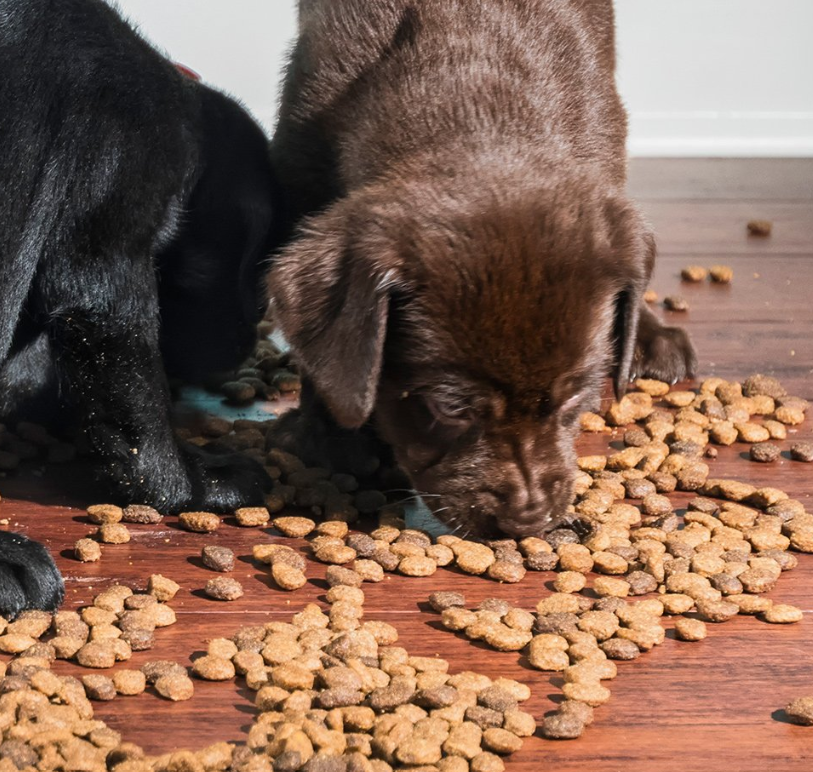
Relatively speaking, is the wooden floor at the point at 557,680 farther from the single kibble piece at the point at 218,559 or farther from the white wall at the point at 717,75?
the white wall at the point at 717,75

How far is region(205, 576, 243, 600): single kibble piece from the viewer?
254 centimetres

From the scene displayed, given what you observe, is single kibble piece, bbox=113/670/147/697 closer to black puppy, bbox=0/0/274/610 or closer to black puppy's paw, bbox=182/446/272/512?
black puppy, bbox=0/0/274/610

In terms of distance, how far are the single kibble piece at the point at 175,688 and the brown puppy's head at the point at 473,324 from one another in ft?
1.88

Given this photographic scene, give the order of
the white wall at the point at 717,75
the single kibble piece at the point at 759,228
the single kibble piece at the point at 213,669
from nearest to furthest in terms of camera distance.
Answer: the single kibble piece at the point at 213,669 < the single kibble piece at the point at 759,228 < the white wall at the point at 717,75

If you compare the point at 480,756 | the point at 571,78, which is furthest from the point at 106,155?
the point at 480,756

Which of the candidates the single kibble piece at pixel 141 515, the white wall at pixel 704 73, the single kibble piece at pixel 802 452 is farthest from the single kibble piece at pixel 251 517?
the white wall at pixel 704 73

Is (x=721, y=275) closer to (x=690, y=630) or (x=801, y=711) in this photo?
(x=690, y=630)

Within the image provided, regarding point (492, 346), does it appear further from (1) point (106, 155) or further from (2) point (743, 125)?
(2) point (743, 125)

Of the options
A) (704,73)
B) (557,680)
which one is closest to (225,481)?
(557,680)

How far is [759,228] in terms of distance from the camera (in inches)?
189

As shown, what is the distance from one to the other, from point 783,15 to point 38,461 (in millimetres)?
3898

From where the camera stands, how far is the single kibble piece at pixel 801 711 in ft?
7.15

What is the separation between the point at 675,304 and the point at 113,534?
2015 millimetres

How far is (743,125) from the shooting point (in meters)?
5.78
